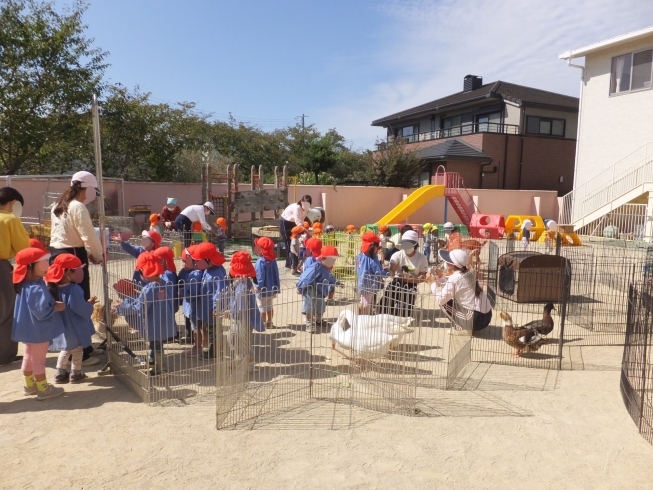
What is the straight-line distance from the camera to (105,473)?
3.39 metres

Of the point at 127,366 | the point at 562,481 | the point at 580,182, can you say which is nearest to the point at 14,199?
the point at 127,366

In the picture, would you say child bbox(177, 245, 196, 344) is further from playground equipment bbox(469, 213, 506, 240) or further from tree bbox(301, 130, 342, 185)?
tree bbox(301, 130, 342, 185)

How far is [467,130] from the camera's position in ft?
98.1

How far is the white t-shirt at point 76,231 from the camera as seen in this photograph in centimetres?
496

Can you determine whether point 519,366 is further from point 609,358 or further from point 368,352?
point 368,352

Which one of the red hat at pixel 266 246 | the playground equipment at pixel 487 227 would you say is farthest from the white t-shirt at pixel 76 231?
the playground equipment at pixel 487 227

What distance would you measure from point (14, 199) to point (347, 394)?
400 centimetres

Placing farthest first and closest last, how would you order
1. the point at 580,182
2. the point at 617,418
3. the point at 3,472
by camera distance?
1. the point at 580,182
2. the point at 617,418
3. the point at 3,472

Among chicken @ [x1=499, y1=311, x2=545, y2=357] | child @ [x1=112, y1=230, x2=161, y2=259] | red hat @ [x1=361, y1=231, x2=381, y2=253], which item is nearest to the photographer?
chicken @ [x1=499, y1=311, x2=545, y2=357]

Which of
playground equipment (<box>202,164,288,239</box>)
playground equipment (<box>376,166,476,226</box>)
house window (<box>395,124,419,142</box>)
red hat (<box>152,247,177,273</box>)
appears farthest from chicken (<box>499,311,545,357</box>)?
house window (<box>395,124,419,142</box>)

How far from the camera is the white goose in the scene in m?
4.93

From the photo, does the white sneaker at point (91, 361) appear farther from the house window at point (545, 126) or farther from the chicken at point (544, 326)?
the house window at point (545, 126)

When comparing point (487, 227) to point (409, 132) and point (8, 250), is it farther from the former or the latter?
point (409, 132)

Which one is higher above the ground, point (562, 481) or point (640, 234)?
point (640, 234)
